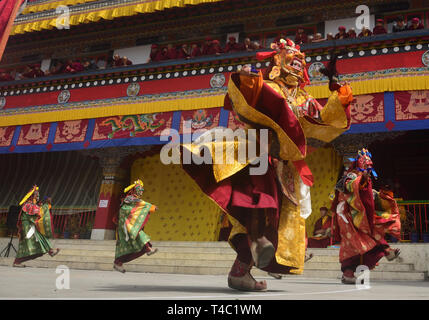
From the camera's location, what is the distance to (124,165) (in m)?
11.1

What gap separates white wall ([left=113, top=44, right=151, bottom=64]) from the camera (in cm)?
1209

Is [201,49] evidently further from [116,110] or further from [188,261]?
[188,261]

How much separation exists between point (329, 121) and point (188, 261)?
182 inches

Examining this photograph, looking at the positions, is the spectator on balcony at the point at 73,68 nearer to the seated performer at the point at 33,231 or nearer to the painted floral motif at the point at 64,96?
the painted floral motif at the point at 64,96

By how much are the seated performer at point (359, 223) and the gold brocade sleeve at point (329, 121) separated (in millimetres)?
1856

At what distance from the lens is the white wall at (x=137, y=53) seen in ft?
39.7

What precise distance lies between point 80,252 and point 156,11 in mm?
6865

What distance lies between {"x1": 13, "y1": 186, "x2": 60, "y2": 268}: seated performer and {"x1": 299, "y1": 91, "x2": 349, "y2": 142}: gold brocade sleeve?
5817mm

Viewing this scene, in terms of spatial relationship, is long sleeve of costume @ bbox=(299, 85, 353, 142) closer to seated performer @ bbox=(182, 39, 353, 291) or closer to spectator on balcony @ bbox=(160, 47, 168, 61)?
seated performer @ bbox=(182, 39, 353, 291)

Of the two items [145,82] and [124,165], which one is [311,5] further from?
[124,165]

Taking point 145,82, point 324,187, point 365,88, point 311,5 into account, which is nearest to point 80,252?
point 145,82

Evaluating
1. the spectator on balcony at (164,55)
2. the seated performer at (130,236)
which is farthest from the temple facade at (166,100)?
the seated performer at (130,236)

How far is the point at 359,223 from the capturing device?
4691 mm

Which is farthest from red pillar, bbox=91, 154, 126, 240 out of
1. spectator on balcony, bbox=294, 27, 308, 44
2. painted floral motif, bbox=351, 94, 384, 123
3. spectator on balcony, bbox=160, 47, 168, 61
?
painted floral motif, bbox=351, 94, 384, 123
